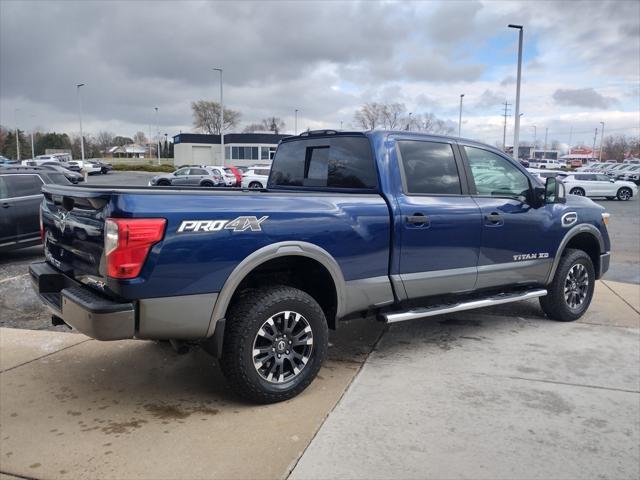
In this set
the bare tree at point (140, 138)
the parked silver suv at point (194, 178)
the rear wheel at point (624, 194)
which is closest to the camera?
the rear wheel at point (624, 194)

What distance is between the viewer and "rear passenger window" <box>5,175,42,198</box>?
30.3 ft

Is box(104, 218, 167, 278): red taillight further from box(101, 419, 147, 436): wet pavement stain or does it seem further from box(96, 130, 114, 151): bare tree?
box(96, 130, 114, 151): bare tree

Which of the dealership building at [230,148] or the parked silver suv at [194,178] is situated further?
the dealership building at [230,148]

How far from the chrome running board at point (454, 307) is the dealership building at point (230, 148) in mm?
59913

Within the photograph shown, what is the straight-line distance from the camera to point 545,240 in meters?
5.51

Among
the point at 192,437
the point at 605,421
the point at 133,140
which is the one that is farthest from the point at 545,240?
the point at 133,140

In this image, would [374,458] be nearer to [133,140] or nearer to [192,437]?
[192,437]

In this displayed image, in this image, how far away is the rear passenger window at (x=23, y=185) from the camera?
30.3ft

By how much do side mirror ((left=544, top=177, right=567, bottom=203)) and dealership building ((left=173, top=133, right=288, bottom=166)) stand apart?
59.7 meters

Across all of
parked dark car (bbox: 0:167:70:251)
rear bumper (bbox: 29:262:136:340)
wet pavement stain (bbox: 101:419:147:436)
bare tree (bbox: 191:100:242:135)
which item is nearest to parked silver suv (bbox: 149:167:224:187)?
parked dark car (bbox: 0:167:70:251)

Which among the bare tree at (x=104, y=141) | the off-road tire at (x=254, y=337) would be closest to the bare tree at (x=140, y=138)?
the bare tree at (x=104, y=141)

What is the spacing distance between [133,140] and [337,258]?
153m

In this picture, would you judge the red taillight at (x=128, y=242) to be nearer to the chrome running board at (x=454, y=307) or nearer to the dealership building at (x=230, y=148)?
the chrome running board at (x=454, y=307)

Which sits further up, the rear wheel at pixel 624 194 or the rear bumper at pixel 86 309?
the rear bumper at pixel 86 309
